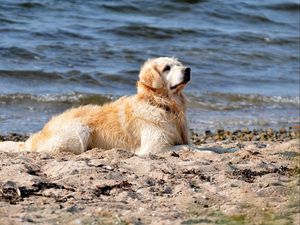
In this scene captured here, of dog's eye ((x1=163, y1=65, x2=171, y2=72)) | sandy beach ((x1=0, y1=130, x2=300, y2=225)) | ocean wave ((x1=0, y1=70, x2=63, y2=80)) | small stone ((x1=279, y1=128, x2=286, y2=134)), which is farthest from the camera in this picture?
ocean wave ((x1=0, y1=70, x2=63, y2=80))

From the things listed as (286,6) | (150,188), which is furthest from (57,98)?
(286,6)

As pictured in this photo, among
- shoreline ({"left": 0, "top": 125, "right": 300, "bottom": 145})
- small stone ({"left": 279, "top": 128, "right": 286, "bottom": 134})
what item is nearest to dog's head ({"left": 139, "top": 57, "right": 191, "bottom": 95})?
shoreline ({"left": 0, "top": 125, "right": 300, "bottom": 145})

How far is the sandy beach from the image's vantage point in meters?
5.61

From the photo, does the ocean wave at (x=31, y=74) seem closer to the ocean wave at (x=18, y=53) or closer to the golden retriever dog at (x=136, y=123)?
the ocean wave at (x=18, y=53)

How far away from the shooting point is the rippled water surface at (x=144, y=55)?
540 inches

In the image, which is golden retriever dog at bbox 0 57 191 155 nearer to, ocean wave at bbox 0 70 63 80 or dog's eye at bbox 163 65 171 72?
dog's eye at bbox 163 65 171 72

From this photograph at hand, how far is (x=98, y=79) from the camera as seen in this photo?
1527 cm

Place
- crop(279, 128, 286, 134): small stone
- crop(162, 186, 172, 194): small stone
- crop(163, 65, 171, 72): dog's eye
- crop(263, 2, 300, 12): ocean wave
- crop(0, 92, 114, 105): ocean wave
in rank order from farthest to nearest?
crop(263, 2, 300, 12): ocean wave < crop(0, 92, 114, 105): ocean wave < crop(279, 128, 286, 134): small stone < crop(163, 65, 171, 72): dog's eye < crop(162, 186, 172, 194): small stone

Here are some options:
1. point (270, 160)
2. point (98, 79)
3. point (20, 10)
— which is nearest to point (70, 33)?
point (20, 10)

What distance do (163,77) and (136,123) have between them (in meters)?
0.60

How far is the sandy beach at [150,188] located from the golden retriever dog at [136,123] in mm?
344

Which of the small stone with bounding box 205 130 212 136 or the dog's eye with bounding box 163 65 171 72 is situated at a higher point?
the dog's eye with bounding box 163 65 171 72

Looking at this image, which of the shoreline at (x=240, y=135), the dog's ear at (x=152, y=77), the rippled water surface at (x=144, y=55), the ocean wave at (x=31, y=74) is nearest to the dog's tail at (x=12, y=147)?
the dog's ear at (x=152, y=77)

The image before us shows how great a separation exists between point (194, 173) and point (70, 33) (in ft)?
39.5
